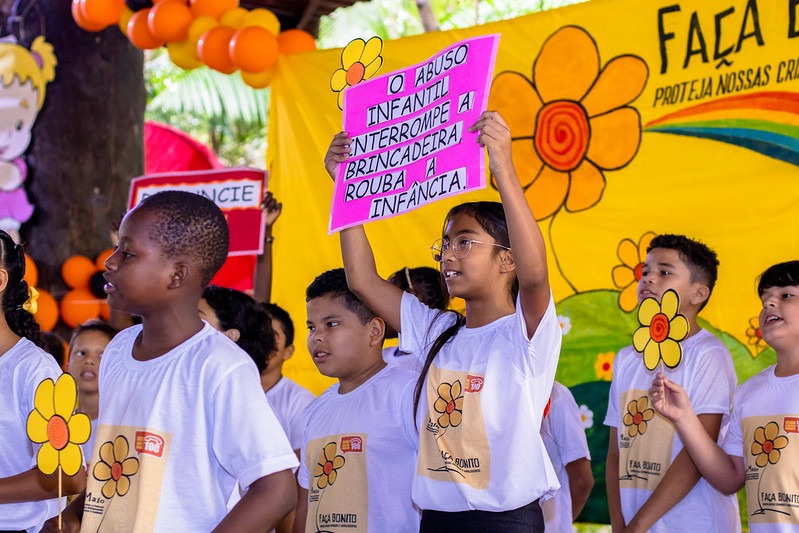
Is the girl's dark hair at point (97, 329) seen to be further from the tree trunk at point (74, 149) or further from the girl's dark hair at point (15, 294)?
the tree trunk at point (74, 149)

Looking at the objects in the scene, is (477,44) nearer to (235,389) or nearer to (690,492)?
(235,389)

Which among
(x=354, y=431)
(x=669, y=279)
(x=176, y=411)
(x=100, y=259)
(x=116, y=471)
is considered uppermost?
(x=100, y=259)

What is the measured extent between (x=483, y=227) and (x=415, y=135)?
1.15ft

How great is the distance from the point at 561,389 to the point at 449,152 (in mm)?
1528

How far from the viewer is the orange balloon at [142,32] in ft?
17.5

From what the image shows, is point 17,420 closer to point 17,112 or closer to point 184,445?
point 184,445

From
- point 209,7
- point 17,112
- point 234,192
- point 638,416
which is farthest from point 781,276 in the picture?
point 17,112

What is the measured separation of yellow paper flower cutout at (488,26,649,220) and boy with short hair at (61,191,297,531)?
2509mm

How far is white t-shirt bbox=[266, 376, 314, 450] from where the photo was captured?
4.11 m

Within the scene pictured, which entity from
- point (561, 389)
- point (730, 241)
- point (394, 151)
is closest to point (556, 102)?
point (730, 241)

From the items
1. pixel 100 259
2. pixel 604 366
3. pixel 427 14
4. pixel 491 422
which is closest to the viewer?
pixel 491 422

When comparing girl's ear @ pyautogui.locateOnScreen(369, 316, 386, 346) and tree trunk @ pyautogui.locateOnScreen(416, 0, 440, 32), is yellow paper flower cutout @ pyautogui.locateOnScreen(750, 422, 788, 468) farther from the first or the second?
tree trunk @ pyautogui.locateOnScreen(416, 0, 440, 32)

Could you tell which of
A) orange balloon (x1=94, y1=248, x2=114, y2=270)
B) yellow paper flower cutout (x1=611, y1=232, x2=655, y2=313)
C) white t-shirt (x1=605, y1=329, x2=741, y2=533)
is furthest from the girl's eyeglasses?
orange balloon (x1=94, y1=248, x2=114, y2=270)

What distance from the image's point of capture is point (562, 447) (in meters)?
3.84
